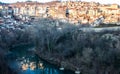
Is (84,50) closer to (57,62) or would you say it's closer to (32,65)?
(57,62)

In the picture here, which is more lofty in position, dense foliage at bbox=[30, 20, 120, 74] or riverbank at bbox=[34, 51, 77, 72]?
dense foliage at bbox=[30, 20, 120, 74]

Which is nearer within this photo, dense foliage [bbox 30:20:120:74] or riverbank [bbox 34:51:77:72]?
dense foliage [bbox 30:20:120:74]

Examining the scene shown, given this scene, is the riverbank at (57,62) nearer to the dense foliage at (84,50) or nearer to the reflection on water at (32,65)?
the dense foliage at (84,50)

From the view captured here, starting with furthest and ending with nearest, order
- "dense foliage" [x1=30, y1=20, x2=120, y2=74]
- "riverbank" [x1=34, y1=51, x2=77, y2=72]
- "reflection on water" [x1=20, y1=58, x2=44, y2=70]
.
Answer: "reflection on water" [x1=20, y1=58, x2=44, y2=70], "riverbank" [x1=34, y1=51, x2=77, y2=72], "dense foliage" [x1=30, y1=20, x2=120, y2=74]

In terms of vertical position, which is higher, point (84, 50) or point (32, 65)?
point (84, 50)

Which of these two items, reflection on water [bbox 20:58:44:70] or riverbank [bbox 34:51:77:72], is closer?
riverbank [bbox 34:51:77:72]

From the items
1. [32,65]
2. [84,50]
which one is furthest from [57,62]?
[84,50]

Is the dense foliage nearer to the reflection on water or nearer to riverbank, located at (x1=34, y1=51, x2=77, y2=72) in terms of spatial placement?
riverbank, located at (x1=34, y1=51, x2=77, y2=72)

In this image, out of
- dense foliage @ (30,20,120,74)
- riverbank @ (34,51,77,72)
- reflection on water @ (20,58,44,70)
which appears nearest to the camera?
dense foliage @ (30,20,120,74)

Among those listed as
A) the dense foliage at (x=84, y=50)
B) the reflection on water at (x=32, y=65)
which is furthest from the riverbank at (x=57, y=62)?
the reflection on water at (x=32, y=65)

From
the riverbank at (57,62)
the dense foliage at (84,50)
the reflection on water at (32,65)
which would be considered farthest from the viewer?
the reflection on water at (32,65)

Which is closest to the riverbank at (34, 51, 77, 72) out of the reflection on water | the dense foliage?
the dense foliage
